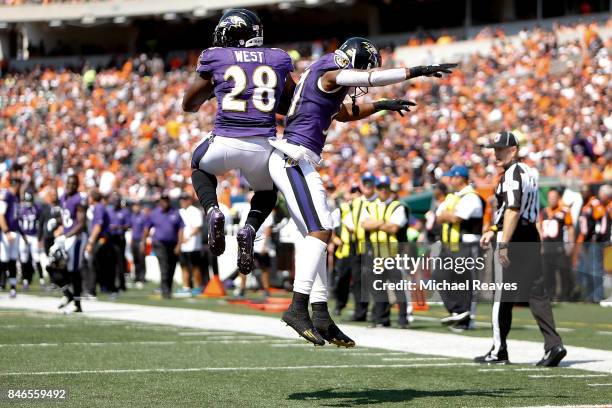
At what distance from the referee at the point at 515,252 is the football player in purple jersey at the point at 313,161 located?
7.87 ft

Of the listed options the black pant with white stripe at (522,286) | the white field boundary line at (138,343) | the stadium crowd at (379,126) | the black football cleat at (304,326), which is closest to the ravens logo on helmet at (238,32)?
the black football cleat at (304,326)

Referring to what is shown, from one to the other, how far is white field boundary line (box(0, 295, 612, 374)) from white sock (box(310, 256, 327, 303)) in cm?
277

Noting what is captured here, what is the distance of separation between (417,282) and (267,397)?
5.66 meters

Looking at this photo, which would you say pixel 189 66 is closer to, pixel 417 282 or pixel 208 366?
pixel 417 282

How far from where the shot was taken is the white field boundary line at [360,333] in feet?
36.2

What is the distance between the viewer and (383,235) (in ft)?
48.9

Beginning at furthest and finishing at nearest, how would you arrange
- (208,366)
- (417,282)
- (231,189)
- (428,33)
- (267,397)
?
(428,33)
(231,189)
(417,282)
(208,366)
(267,397)

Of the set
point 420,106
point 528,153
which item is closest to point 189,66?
point 420,106

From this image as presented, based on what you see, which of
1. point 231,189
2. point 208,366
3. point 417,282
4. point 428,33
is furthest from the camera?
point 428,33

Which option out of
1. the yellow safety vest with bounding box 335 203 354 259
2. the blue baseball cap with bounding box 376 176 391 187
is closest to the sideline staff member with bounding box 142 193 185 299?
the yellow safety vest with bounding box 335 203 354 259

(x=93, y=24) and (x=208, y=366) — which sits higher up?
(x=93, y=24)

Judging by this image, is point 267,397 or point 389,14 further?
point 389,14

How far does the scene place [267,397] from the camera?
7953mm

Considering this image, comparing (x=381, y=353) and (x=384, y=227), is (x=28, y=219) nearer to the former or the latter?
(x=384, y=227)
